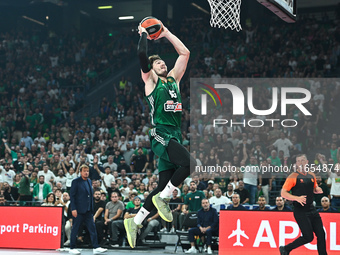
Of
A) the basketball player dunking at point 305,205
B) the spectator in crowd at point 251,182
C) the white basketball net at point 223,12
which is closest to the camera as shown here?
the white basketball net at point 223,12

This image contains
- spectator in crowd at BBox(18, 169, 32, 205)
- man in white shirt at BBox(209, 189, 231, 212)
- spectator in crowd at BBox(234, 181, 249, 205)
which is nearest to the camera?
spectator in crowd at BBox(234, 181, 249, 205)

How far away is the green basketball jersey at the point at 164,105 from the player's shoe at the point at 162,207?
1.04 m

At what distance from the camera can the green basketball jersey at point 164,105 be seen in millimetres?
7227

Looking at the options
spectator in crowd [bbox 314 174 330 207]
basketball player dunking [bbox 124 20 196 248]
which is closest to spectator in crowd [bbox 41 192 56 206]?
spectator in crowd [bbox 314 174 330 207]

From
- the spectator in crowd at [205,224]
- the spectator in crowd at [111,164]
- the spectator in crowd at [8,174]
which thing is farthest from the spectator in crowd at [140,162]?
the spectator in crowd at [205,224]

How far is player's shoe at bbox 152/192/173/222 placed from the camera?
6949 millimetres

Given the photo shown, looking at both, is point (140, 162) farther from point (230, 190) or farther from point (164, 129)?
point (164, 129)

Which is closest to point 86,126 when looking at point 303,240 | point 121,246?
point 121,246

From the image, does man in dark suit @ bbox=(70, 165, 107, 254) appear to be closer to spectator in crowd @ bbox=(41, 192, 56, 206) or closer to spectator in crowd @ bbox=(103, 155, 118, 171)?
spectator in crowd @ bbox=(41, 192, 56, 206)

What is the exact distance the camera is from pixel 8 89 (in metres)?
30.3

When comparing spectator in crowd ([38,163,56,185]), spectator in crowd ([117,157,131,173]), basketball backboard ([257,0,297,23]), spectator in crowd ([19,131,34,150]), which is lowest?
spectator in crowd ([38,163,56,185])

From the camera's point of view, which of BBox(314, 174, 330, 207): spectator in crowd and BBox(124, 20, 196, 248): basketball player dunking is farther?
BBox(314, 174, 330, 207): spectator in crowd

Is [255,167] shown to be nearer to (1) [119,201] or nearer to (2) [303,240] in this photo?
(1) [119,201]

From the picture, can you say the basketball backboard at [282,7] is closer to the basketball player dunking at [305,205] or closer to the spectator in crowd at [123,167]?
the basketball player dunking at [305,205]
